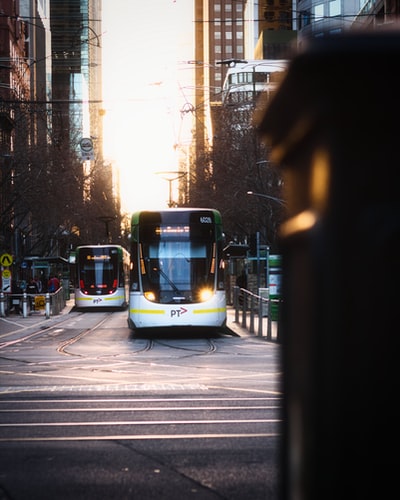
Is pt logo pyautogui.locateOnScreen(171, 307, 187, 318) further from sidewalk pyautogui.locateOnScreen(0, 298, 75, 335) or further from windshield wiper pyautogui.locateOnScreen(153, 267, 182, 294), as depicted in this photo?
sidewalk pyautogui.locateOnScreen(0, 298, 75, 335)

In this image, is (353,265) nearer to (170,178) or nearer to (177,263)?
(177,263)

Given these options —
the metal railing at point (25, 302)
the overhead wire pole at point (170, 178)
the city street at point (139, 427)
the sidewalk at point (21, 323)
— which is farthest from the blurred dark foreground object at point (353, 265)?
the metal railing at point (25, 302)

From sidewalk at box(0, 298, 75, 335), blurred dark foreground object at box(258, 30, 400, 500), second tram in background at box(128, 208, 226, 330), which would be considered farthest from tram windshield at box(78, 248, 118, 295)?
blurred dark foreground object at box(258, 30, 400, 500)

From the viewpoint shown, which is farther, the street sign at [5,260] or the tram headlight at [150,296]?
the street sign at [5,260]

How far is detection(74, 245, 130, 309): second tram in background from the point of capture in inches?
1933

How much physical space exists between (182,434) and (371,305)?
6.77m

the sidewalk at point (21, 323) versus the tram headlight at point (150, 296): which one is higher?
the tram headlight at point (150, 296)

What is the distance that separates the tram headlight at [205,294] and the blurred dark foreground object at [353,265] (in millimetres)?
23120

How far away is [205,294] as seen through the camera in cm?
2542

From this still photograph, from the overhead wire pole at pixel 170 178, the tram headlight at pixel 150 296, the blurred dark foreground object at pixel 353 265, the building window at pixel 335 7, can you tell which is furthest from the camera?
the building window at pixel 335 7

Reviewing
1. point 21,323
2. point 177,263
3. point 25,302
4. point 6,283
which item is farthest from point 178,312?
point 6,283

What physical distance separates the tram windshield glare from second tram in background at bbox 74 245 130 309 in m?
23.5

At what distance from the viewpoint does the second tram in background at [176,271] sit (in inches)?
995

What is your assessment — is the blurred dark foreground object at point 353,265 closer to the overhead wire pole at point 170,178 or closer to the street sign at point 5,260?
the overhead wire pole at point 170,178
